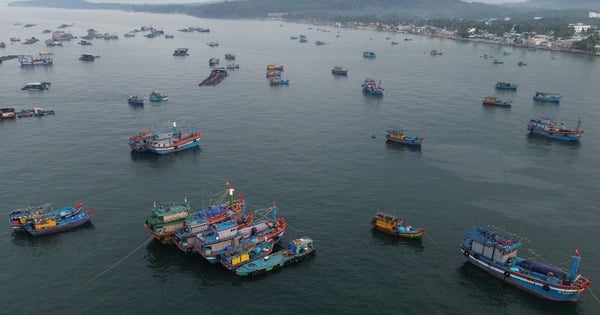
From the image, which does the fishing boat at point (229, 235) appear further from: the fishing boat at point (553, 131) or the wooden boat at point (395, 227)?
the fishing boat at point (553, 131)

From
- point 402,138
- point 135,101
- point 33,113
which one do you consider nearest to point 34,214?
point 402,138

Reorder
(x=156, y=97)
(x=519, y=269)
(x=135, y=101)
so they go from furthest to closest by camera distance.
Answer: (x=156, y=97), (x=135, y=101), (x=519, y=269)

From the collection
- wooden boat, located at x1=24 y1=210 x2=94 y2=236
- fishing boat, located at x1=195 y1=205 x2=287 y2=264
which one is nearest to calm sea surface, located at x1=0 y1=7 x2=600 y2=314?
wooden boat, located at x1=24 y1=210 x2=94 y2=236

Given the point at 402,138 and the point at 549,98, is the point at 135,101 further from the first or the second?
the point at 549,98

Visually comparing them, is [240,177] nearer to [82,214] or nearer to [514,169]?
[82,214]

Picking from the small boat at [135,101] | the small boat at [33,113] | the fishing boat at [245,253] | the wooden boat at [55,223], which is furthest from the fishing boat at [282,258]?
the small boat at [33,113]

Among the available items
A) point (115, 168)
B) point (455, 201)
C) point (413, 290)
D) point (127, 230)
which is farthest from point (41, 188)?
point (455, 201)
